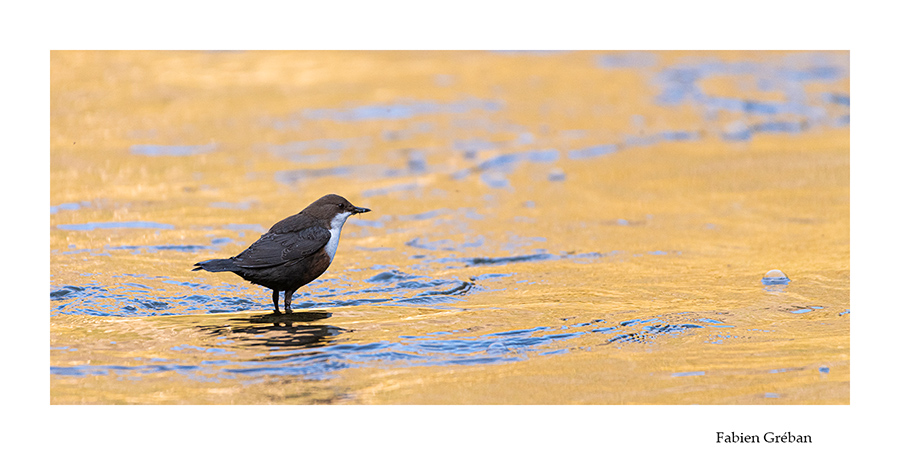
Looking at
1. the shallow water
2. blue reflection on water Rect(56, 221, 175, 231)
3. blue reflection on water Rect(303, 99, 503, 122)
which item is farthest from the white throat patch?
blue reflection on water Rect(303, 99, 503, 122)

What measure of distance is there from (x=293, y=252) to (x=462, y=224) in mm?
2670

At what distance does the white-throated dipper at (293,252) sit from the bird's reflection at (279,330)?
0.21m

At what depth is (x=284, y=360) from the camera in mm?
5211

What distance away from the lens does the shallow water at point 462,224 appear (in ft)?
16.8

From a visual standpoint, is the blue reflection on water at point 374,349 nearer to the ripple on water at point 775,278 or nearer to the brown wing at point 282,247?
the brown wing at point 282,247

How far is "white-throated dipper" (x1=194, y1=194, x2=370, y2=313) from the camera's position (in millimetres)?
6117

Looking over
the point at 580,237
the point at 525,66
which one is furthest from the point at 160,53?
the point at 580,237

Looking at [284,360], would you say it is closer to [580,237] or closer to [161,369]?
[161,369]

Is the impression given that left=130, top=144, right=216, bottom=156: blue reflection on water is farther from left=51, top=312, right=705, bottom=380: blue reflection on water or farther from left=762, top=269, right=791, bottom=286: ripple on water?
left=762, top=269, right=791, bottom=286: ripple on water

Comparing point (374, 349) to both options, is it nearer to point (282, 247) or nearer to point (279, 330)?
point (279, 330)

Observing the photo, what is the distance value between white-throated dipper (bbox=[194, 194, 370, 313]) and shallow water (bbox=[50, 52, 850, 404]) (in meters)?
0.24

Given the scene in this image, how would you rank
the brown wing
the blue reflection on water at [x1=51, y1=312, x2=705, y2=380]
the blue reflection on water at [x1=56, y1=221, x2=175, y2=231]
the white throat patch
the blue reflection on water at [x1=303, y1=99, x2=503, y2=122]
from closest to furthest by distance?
the blue reflection on water at [x1=51, y1=312, x2=705, y2=380]
the brown wing
the white throat patch
the blue reflection on water at [x1=56, y1=221, x2=175, y2=231]
the blue reflection on water at [x1=303, y1=99, x2=503, y2=122]

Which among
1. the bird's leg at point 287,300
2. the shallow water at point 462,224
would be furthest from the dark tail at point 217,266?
the bird's leg at point 287,300
